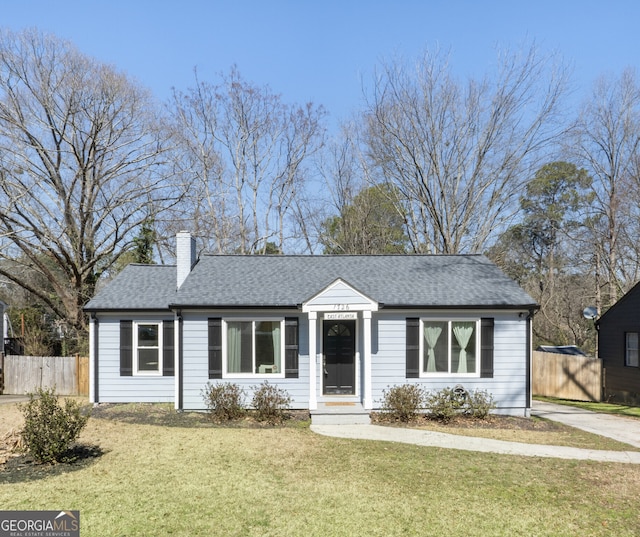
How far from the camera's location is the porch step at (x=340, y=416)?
41.5 ft

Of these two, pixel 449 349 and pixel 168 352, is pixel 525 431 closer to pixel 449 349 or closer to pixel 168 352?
pixel 449 349

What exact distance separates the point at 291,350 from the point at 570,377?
40.5ft

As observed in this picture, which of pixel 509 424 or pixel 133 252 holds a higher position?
pixel 133 252

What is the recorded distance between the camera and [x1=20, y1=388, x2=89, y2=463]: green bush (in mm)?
8461

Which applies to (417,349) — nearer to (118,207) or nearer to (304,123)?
(118,207)

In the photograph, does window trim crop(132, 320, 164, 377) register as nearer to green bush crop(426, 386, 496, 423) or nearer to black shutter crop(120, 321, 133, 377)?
black shutter crop(120, 321, 133, 377)

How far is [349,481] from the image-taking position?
7.89 meters

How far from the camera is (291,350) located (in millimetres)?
13922

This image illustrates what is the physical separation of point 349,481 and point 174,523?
282 centimetres

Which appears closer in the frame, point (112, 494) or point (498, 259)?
point (112, 494)

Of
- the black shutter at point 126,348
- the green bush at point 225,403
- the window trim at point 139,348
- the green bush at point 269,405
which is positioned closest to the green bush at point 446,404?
the green bush at point 269,405

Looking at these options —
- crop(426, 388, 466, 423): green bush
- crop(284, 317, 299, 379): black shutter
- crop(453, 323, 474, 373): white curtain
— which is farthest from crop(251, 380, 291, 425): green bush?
crop(453, 323, 474, 373): white curtain

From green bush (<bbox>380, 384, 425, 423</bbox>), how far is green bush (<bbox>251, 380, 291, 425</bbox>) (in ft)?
8.88

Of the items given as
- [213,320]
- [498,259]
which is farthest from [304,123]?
[213,320]
